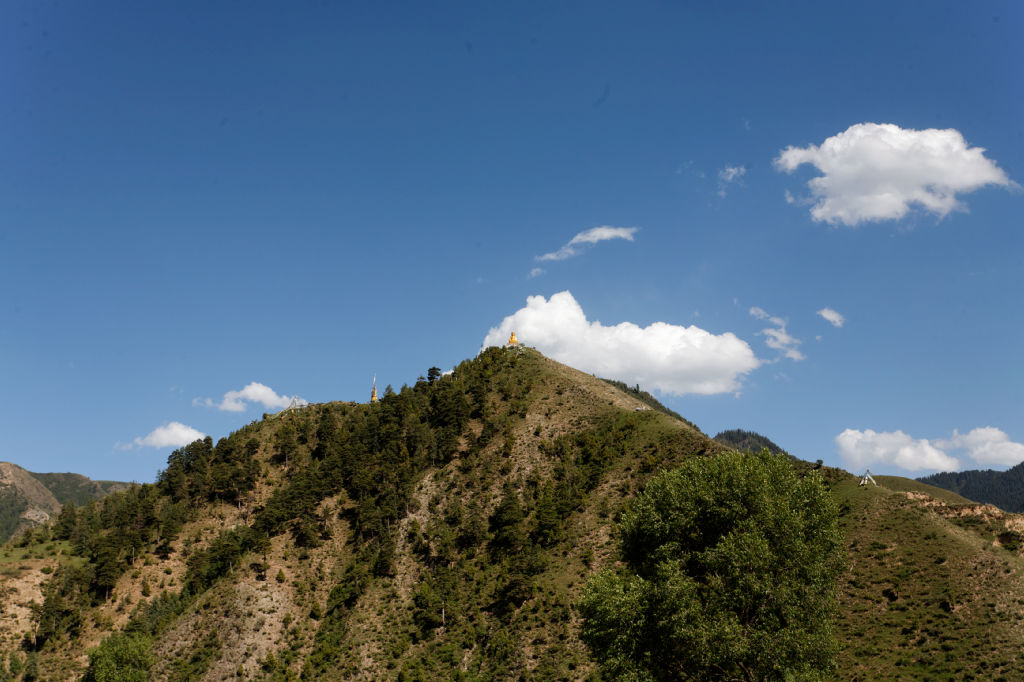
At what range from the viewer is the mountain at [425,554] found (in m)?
58.3

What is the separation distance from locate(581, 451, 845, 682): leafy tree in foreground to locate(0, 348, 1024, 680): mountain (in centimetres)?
1864

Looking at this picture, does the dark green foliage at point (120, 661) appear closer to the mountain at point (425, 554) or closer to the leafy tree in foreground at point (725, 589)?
the mountain at point (425, 554)

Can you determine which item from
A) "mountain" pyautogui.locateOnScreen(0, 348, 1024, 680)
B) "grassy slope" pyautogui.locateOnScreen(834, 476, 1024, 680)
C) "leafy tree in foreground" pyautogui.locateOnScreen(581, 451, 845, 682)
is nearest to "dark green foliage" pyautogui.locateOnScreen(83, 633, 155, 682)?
"mountain" pyautogui.locateOnScreen(0, 348, 1024, 680)

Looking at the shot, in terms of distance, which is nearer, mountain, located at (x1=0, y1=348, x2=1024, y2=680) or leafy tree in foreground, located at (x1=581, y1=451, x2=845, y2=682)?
leafy tree in foreground, located at (x1=581, y1=451, x2=845, y2=682)

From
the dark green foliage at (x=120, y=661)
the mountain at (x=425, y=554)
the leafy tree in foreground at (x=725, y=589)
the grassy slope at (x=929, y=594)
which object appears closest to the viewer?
the leafy tree in foreground at (x=725, y=589)

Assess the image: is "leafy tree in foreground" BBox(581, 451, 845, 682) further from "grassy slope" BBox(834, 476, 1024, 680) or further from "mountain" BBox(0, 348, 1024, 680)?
"mountain" BBox(0, 348, 1024, 680)

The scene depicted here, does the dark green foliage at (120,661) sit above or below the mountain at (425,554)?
below

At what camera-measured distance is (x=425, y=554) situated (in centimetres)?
9525

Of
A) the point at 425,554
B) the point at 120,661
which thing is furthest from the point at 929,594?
the point at 120,661

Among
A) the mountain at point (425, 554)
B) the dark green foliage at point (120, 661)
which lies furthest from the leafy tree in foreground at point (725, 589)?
the dark green foliage at point (120, 661)

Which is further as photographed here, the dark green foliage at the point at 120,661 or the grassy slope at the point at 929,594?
the dark green foliage at the point at 120,661

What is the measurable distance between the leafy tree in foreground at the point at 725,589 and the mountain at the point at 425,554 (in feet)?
61.2

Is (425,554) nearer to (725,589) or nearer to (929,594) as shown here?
(929,594)

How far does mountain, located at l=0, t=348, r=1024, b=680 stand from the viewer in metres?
58.3
